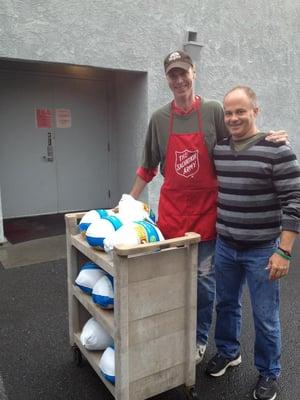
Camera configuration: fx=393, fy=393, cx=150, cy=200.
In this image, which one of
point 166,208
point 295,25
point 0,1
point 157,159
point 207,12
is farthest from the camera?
point 295,25

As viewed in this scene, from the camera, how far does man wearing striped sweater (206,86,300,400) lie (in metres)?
2.12

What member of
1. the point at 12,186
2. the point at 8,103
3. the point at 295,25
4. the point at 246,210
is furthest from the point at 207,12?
the point at 246,210

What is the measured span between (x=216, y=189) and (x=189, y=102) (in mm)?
585

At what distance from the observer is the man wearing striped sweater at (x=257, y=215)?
2.12m

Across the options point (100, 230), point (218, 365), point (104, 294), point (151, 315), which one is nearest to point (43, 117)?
point (100, 230)

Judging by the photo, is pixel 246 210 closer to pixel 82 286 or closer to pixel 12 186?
pixel 82 286

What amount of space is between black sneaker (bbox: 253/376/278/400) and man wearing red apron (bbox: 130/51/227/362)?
1.75 ft

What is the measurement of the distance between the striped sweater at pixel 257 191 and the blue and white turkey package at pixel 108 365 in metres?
0.97

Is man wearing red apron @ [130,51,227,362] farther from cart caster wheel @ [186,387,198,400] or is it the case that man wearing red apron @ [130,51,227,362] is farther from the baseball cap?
cart caster wheel @ [186,387,198,400]

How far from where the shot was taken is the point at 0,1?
4992mm

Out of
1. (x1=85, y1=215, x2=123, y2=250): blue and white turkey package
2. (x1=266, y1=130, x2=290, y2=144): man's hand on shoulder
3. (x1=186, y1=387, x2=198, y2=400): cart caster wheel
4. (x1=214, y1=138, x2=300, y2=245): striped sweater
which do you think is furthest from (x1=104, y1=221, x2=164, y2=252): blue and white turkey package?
(x1=186, y1=387, x2=198, y2=400): cart caster wheel

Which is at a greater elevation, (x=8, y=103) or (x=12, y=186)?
(x=8, y=103)

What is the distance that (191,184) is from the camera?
8.34 ft

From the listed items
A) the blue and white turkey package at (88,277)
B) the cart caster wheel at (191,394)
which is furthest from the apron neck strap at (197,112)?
the cart caster wheel at (191,394)
